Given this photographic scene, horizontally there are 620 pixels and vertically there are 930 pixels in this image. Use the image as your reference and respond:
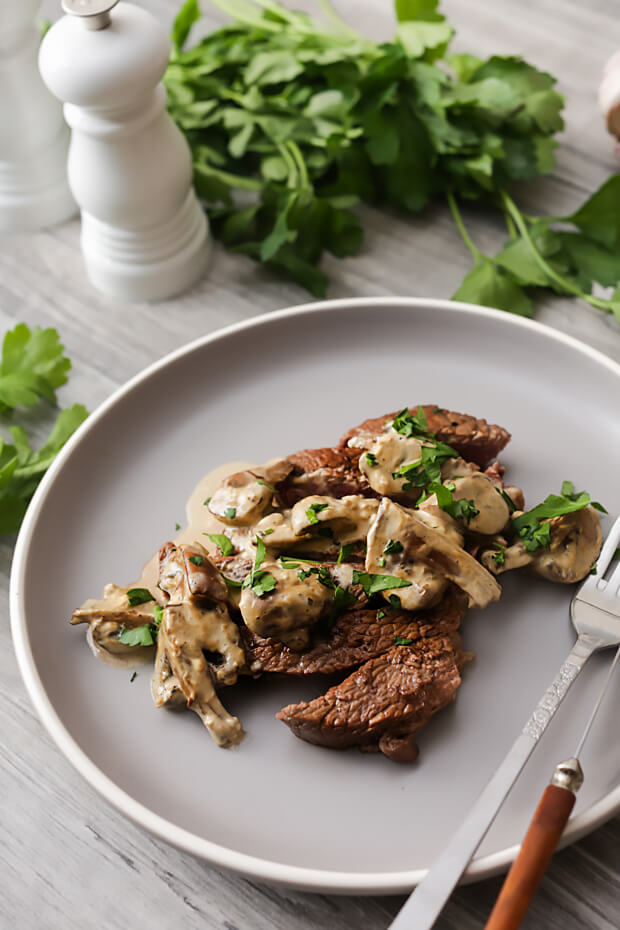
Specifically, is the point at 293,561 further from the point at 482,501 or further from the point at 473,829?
the point at 473,829

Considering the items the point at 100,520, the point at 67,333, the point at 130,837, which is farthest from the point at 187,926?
the point at 67,333

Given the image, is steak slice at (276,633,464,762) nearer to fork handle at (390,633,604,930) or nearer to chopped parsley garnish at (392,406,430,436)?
fork handle at (390,633,604,930)

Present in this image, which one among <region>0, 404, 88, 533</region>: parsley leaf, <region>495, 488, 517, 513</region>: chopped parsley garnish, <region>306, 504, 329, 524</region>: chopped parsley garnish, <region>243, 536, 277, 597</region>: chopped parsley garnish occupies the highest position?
<region>495, 488, 517, 513</region>: chopped parsley garnish

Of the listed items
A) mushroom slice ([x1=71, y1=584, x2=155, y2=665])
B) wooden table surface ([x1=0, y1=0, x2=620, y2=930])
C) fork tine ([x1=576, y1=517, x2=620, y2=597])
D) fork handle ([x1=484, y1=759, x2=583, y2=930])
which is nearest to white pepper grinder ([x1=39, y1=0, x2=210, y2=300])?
wooden table surface ([x1=0, y1=0, x2=620, y2=930])

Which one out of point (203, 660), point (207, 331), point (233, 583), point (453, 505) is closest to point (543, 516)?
point (453, 505)

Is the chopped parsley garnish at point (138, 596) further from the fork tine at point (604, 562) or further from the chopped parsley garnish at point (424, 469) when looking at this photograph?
the fork tine at point (604, 562)

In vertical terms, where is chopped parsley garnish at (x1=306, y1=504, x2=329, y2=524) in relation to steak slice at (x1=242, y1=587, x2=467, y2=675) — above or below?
above
